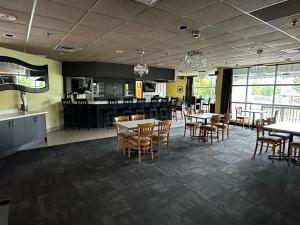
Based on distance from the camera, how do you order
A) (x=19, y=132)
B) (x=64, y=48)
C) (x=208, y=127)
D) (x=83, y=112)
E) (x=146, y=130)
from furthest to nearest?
(x=83, y=112) → (x=208, y=127) → (x=64, y=48) → (x=19, y=132) → (x=146, y=130)

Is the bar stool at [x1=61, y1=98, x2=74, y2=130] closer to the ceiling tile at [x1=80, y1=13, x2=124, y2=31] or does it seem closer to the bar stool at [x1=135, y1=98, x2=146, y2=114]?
the bar stool at [x1=135, y1=98, x2=146, y2=114]

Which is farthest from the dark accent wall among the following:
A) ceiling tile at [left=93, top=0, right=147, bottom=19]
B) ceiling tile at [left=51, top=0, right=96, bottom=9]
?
ceiling tile at [left=51, top=0, right=96, bottom=9]

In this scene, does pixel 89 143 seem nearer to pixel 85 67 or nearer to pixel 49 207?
pixel 49 207

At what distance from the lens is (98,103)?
7352mm

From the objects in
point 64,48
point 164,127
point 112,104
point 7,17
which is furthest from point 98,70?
point 7,17

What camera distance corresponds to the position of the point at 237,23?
10.6 ft

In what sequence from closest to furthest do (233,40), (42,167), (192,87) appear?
(42,167), (233,40), (192,87)

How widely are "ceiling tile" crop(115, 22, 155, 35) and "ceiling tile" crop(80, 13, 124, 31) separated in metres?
0.14

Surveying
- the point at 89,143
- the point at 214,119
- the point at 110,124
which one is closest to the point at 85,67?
the point at 110,124

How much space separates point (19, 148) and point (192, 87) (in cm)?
1305

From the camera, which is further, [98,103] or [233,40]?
[98,103]

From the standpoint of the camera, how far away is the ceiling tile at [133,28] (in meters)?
3.37

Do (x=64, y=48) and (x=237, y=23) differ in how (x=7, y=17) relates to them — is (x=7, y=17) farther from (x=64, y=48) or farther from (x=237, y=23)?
(x=237, y=23)

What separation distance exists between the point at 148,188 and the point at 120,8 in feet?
9.21
